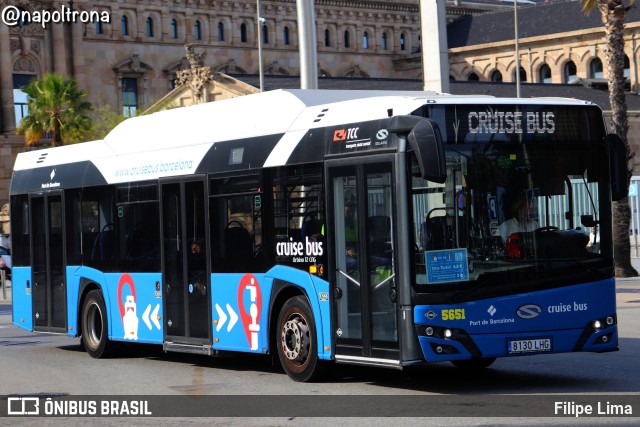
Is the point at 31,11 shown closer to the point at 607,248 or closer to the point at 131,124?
the point at 131,124

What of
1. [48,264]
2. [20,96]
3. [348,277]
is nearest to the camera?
[348,277]

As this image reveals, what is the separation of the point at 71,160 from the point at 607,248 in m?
8.99

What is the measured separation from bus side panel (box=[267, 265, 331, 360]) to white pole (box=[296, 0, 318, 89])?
309 inches

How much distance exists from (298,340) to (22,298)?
7949mm

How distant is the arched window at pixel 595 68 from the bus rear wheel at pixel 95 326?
8110 cm

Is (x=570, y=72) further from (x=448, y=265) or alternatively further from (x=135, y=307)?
(x=448, y=265)

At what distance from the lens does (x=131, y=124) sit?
64.2ft

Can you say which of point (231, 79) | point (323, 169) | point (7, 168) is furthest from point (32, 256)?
point (7, 168)

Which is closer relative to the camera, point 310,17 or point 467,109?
point 467,109

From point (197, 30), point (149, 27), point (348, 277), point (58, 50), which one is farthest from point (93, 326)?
point (197, 30)

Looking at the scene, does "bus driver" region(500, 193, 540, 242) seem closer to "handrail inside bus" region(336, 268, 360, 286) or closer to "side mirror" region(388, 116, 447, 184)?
"side mirror" region(388, 116, 447, 184)

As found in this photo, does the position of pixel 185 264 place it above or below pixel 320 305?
above

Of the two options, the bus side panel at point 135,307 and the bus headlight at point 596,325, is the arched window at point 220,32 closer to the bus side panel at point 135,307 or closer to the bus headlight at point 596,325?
the bus side panel at point 135,307

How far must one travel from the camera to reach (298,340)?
49.9 feet
